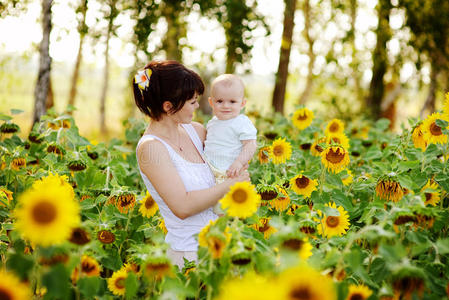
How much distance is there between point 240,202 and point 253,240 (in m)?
0.11

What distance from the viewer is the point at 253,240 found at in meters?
1.17

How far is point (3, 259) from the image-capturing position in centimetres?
172

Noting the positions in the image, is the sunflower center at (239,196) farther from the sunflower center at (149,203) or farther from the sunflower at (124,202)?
the sunflower center at (149,203)

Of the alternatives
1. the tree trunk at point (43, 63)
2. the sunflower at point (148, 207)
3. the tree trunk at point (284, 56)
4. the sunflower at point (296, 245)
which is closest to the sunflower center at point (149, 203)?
the sunflower at point (148, 207)

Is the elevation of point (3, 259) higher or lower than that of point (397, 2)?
lower

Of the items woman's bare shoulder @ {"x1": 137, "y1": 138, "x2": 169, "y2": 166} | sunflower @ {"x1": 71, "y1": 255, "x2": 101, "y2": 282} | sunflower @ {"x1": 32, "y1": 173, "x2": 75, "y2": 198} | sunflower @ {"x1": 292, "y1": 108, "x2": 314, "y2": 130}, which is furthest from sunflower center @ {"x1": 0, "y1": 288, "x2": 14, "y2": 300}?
sunflower @ {"x1": 292, "y1": 108, "x2": 314, "y2": 130}

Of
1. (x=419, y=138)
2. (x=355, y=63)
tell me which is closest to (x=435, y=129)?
(x=419, y=138)

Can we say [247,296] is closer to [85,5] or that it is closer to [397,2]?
[85,5]

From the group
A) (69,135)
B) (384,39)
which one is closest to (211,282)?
(69,135)

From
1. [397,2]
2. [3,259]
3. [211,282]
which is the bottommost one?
[3,259]

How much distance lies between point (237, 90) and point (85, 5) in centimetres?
195

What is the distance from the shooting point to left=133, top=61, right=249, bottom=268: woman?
1.58 meters

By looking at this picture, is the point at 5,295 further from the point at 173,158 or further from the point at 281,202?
the point at 281,202

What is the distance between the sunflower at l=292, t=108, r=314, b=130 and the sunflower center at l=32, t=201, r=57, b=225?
2005mm
